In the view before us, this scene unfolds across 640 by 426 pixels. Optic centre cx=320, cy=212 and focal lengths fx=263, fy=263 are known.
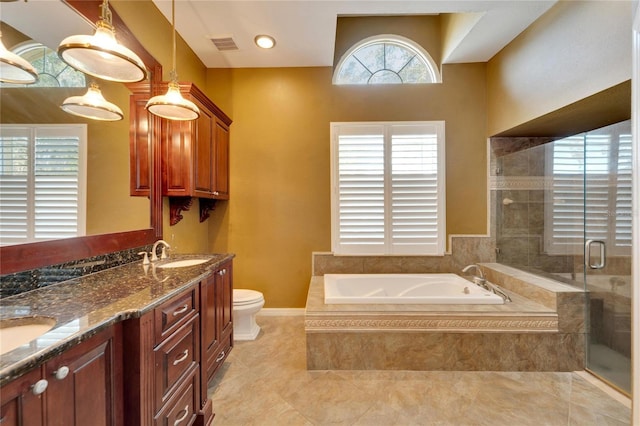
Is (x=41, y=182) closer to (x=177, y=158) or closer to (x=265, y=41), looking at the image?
(x=177, y=158)

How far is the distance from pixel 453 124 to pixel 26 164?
3.55m

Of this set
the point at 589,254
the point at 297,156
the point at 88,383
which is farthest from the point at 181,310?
the point at 589,254

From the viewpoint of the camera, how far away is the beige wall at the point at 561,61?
1668mm

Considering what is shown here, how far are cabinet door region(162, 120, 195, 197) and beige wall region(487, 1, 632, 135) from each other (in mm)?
2982

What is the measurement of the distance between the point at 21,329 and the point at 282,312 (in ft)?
7.89

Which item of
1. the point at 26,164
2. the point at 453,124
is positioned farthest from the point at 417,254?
the point at 26,164

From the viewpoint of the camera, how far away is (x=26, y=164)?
3.88 ft

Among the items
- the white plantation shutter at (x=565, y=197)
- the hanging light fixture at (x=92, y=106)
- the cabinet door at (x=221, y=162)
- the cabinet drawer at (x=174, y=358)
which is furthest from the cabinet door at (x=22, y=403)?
the white plantation shutter at (x=565, y=197)

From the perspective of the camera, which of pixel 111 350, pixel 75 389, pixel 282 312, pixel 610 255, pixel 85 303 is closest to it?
pixel 75 389

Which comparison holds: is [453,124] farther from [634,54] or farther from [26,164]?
[26,164]

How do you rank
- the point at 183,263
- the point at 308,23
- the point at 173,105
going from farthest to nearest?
the point at 308,23 → the point at 183,263 → the point at 173,105

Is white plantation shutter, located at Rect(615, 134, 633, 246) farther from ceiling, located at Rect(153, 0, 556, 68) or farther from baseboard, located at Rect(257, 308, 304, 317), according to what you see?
baseboard, located at Rect(257, 308, 304, 317)

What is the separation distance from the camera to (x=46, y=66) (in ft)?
4.19

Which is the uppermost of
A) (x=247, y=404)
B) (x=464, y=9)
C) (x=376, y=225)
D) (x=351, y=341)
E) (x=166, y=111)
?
(x=464, y=9)
